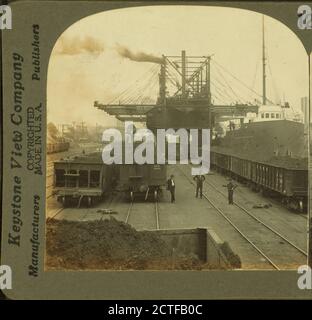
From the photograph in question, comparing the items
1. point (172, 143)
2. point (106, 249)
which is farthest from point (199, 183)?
point (106, 249)

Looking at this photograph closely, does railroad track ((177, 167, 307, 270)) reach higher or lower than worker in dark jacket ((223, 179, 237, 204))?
lower

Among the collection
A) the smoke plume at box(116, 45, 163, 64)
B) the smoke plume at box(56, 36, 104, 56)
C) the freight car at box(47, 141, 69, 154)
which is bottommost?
the freight car at box(47, 141, 69, 154)

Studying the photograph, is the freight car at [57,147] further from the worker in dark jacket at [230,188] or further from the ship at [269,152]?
the worker in dark jacket at [230,188]

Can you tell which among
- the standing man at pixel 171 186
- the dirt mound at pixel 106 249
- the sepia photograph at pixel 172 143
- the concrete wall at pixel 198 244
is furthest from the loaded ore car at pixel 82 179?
the concrete wall at pixel 198 244

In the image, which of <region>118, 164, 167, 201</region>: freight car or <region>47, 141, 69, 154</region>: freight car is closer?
<region>47, 141, 69, 154</region>: freight car

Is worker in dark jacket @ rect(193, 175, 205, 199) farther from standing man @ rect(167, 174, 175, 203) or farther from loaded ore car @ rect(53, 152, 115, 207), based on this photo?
loaded ore car @ rect(53, 152, 115, 207)

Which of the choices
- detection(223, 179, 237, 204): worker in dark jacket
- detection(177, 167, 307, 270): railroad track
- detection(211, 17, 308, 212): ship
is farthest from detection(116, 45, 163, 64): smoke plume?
detection(223, 179, 237, 204): worker in dark jacket

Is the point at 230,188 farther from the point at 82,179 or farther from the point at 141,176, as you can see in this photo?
the point at 82,179
